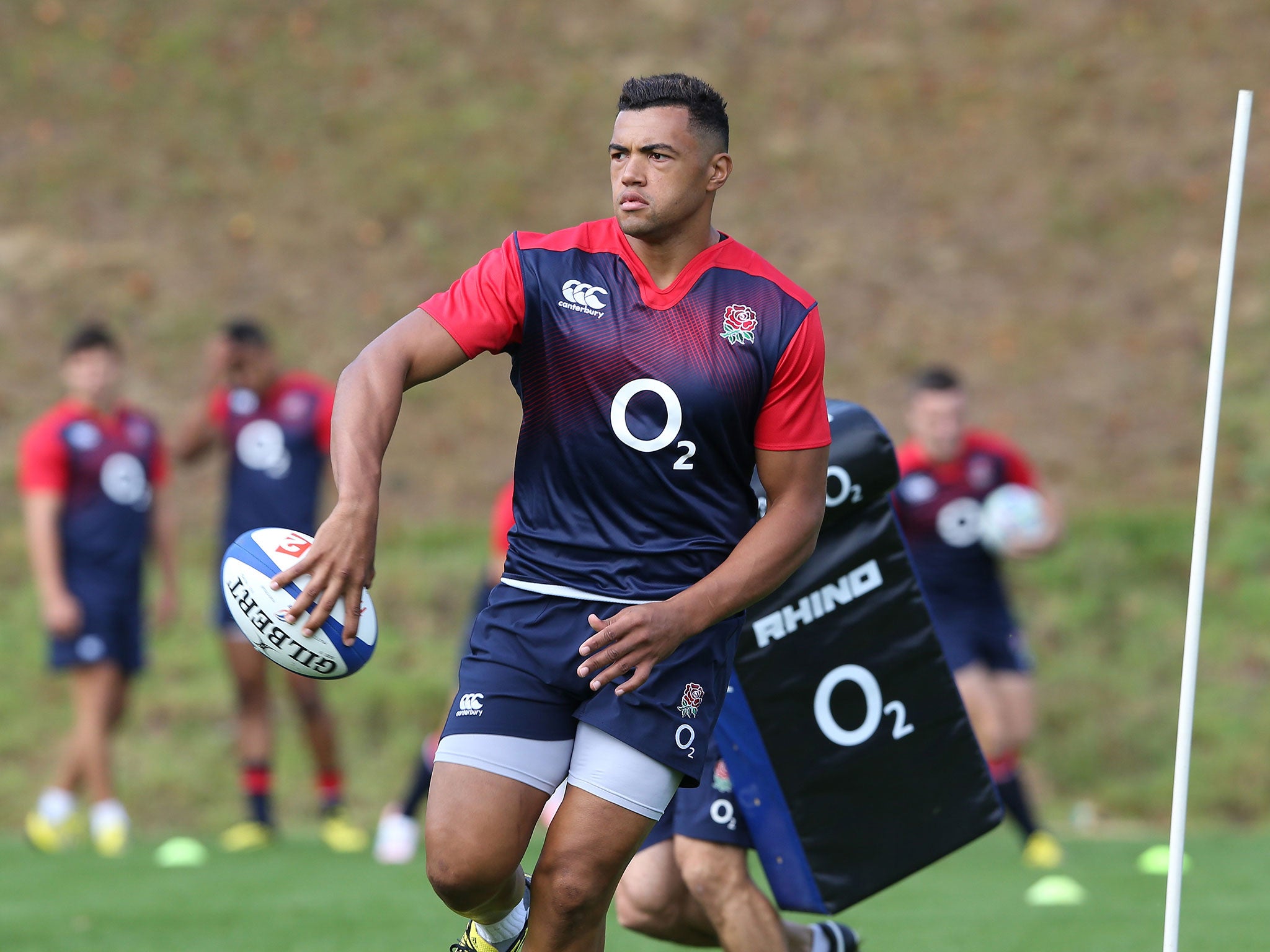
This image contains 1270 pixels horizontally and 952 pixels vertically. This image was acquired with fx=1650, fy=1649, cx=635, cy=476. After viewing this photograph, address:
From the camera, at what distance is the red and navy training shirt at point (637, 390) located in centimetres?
403

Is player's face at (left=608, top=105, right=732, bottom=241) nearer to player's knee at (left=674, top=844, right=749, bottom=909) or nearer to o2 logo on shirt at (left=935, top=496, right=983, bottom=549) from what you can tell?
player's knee at (left=674, top=844, right=749, bottom=909)

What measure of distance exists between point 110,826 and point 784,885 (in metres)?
5.55

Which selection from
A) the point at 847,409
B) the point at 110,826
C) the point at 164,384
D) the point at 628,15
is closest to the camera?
the point at 847,409

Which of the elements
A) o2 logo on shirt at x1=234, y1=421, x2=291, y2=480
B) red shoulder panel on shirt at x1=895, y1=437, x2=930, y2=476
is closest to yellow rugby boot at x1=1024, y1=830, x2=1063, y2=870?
red shoulder panel on shirt at x1=895, y1=437, x2=930, y2=476

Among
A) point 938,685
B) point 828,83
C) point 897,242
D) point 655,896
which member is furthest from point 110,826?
point 828,83

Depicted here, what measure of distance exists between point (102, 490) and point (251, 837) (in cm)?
225

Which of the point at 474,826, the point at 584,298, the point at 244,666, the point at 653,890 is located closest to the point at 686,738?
the point at 474,826

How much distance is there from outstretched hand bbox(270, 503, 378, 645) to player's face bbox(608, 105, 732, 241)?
997 mm

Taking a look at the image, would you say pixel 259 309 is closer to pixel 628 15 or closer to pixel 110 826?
pixel 628 15

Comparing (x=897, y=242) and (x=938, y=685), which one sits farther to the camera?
(x=897, y=242)

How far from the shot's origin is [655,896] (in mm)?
5180

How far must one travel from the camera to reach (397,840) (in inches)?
359

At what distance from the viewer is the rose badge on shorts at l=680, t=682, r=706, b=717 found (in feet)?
13.3

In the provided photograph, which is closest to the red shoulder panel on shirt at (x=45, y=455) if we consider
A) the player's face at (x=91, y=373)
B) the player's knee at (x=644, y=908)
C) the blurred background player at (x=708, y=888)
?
the player's face at (x=91, y=373)
